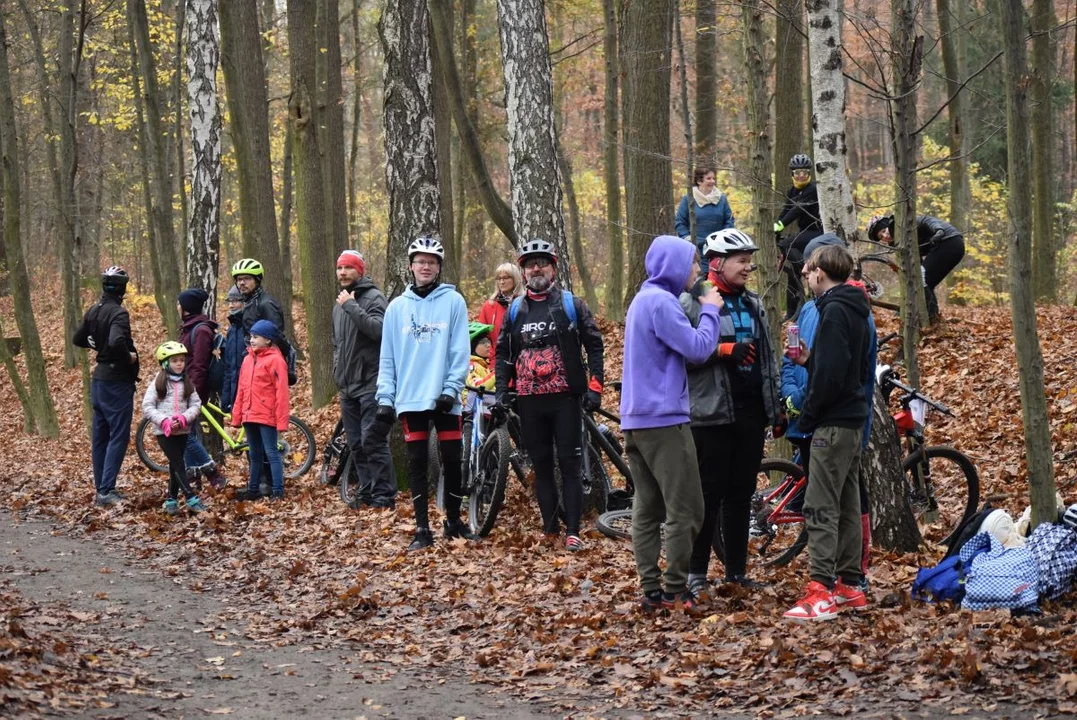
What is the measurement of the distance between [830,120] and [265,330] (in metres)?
6.14

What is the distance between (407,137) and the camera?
11133mm

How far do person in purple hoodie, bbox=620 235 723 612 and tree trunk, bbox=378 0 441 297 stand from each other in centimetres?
497

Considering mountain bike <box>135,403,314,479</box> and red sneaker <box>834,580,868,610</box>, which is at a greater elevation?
mountain bike <box>135,403,314,479</box>

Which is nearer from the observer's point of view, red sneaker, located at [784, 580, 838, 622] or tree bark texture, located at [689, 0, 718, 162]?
red sneaker, located at [784, 580, 838, 622]

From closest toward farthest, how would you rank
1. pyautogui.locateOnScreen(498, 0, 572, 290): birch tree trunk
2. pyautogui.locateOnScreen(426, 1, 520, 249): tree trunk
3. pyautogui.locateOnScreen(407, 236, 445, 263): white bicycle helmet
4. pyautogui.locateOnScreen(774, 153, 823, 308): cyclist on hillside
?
1. pyautogui.locateOnScreen(407, 236, 445, 263): white bicycle helmet
2. pyautogui.locateOnScreen(498, 0, 572, 290): birch tree trunk
3. pyautogui.locateOnScreen(426, 1, 520, 249): tree trunk
4. pyautogui.locateOnScreen(774, 153, 823, 308): cyclist on hillside

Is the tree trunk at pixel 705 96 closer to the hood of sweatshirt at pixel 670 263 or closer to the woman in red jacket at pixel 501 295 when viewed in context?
the woman in red jacket at pixel 501 295

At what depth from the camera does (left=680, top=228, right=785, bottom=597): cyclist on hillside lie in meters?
6.72

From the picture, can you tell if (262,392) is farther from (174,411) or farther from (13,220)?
(13,220)

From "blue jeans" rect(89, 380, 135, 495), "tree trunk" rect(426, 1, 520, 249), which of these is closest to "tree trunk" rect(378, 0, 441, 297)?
"tree trunk" rect(426, 1, 520, 249)

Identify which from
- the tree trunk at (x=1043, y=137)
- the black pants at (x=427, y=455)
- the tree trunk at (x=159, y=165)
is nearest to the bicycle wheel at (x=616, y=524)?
the black pants at (x=427, y=455)

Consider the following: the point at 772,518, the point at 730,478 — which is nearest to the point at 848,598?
the point at 730,478

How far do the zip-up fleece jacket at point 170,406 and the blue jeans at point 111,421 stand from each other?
1.50ft

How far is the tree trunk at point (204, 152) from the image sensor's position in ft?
48.0

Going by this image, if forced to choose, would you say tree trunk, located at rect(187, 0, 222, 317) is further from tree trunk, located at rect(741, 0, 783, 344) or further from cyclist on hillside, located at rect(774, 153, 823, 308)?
tree trunk, located at rect(741, 0, 783, 344)
